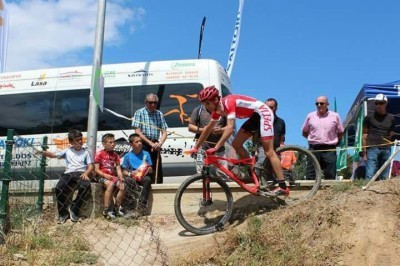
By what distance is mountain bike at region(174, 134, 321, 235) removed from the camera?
693 cm

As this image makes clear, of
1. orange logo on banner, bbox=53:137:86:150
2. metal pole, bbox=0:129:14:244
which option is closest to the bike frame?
metal pole, bbox=0:129:14:244

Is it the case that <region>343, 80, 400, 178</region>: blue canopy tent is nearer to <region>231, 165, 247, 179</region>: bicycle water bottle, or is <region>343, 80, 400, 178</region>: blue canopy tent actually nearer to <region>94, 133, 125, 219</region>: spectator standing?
<region>231, 165, 247, 179</region>: bicycle water bottle

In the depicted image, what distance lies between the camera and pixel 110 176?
7672 mm

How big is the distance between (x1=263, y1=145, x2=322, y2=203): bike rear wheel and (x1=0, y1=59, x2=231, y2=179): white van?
2.91 m

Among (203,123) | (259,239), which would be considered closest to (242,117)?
(203,123)

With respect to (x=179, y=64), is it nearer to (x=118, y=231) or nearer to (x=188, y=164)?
(x=188, y=164)

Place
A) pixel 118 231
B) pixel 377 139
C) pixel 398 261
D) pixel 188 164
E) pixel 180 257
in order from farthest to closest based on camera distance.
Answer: pixel 188 164
pixel 377 139
pixel 118 231
pixel 180 257
pixel 398 261

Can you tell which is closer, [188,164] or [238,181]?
[238,181]

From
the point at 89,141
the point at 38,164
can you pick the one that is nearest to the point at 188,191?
the point at 89,141

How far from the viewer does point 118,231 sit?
7117mm

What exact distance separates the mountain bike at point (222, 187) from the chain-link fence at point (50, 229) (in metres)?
0.62

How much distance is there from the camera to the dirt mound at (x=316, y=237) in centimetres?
566

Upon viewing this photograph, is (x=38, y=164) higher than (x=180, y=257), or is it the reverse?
(x=38, y=164)

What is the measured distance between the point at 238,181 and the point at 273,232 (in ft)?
3.97
